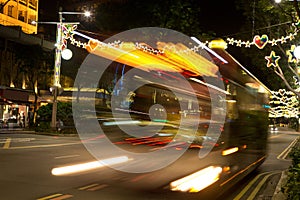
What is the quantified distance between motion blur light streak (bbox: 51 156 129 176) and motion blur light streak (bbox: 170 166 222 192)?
11.2 feet

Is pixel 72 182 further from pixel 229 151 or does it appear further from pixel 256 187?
pixel 256 187

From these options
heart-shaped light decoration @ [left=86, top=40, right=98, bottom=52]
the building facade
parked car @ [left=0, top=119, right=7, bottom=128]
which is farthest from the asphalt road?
the building facade

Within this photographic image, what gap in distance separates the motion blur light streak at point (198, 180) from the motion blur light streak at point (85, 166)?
3428 millimetres

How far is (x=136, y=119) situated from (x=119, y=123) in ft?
6.49

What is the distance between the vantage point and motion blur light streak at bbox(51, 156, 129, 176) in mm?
12604

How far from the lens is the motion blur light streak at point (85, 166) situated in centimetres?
1260

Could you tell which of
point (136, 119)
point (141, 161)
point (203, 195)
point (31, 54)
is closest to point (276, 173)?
point (141, 161)

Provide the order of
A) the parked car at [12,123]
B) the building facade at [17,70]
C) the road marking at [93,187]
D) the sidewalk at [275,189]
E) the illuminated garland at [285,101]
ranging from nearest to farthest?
the sidewalk at [275,189] → the road marking at [93,187] → the parked car at [12,123] → the building facade at [17,70] → the illuminated garland at [285,101]

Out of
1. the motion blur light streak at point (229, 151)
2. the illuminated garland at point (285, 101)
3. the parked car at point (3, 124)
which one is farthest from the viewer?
the illuminated garland at point (285, 101)

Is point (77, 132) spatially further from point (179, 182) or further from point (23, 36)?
point (179, 182)

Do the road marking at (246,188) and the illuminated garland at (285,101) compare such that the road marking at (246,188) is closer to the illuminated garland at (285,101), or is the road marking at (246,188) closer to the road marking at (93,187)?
the road marking at (93,187)

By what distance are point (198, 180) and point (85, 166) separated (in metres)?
4.55

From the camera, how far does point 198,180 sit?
1138cm

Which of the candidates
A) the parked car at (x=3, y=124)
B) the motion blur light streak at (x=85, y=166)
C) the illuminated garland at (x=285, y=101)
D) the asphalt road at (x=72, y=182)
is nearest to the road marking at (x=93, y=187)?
the asphalt road at (x=72, y=182)
